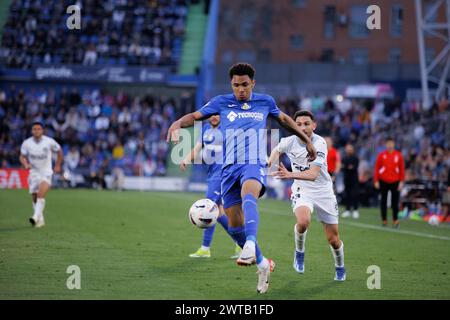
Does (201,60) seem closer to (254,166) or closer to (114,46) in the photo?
(114,46)

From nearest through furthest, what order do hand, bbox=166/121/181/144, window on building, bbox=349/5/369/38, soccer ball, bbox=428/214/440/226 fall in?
hand, bbox=166/121/181/144 → soccer ball, bbox=428/214/440/226 → window on building, bbox=349/5/369/38

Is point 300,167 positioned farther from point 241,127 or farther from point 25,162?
point 25,162

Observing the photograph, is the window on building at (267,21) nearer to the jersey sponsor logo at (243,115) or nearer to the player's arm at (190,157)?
the player's arm at (190,157)

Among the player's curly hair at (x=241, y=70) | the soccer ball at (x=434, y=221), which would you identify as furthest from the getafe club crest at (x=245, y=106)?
the soccer ball at (x=434, y=221)

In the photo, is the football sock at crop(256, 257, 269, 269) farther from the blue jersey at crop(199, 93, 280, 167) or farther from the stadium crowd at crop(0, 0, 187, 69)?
the stadium crowd at crop(0, 0, 187, 69)

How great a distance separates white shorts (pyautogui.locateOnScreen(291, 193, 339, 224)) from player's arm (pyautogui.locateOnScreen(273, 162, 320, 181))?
2.16 feet

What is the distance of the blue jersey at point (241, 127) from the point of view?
10.0 m

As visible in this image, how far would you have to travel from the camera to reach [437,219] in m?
23.6

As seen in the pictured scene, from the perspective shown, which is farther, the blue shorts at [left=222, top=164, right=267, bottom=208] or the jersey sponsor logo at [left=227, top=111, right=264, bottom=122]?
the jersey sponsor logo at [left=227, top=111, right=264, bottom=122]

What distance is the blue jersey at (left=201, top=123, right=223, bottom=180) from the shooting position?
558 inches

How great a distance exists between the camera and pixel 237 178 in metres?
10.0

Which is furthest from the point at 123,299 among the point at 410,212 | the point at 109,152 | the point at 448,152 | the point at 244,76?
the point at 109,152

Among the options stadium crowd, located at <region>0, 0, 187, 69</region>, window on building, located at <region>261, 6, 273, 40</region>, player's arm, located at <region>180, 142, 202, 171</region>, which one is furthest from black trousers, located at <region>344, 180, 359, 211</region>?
window on building, located at <region>261, 6, 273, 40</region>

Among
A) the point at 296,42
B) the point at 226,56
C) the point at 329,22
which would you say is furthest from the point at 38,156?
the point at 296,42
